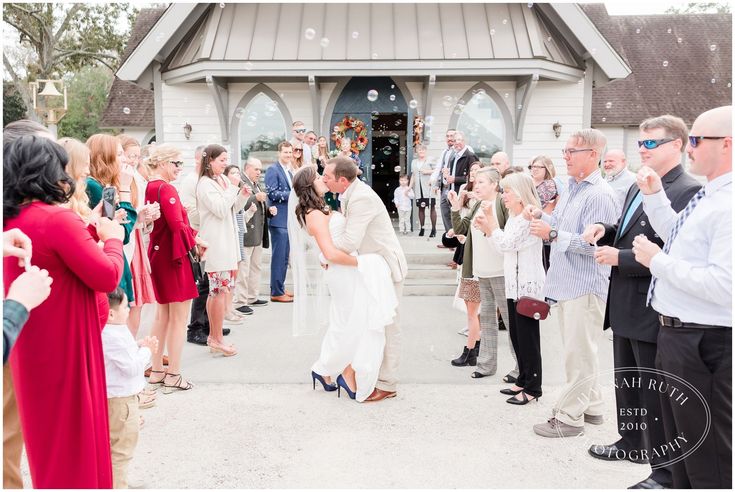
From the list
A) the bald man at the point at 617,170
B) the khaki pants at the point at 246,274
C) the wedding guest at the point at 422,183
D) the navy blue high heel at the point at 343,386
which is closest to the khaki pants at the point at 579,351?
the navy blue high heel at the point at 343,386

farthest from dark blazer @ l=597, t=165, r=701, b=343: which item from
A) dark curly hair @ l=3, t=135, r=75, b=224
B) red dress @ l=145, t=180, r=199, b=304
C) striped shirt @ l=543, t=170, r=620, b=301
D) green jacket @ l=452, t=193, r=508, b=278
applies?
red dress @ l=145, t=180, r=199, b=304

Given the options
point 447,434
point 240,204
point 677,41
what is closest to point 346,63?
point 240,204

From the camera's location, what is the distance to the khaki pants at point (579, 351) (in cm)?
378

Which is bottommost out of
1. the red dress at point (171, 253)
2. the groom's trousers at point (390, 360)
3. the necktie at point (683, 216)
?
the groom's trousers at point (390, 360)

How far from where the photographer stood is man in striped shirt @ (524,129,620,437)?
3.68m

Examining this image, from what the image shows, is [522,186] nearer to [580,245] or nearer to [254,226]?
[580,245]

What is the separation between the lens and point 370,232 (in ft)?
15.0

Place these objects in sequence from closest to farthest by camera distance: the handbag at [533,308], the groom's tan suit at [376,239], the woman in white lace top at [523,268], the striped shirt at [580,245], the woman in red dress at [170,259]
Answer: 1. the striped shirt at [580,245]
2. the handbag at [533,308]
3. the woman in white lace top at [523,268]
4. the groom's tan suit at [376,239]
5. the woman in red dress at [170,259]

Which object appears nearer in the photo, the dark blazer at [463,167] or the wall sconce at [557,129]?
the dark blazer at [463,167]

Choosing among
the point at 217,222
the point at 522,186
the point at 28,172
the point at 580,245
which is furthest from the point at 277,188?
the point at 28,172

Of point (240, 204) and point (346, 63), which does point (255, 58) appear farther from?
point (240, 204)

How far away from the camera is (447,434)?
12.8 feet

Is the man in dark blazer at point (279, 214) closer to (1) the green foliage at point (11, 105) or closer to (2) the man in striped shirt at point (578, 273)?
(2) the man in striped shirt at point (578, 273)

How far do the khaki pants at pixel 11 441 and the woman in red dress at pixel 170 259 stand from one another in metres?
1.88
